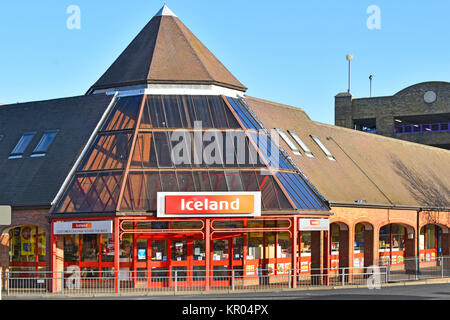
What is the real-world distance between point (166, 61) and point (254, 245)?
10090 mm

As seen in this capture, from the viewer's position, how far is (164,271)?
105ft

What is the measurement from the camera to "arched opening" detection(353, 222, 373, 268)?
40594mm

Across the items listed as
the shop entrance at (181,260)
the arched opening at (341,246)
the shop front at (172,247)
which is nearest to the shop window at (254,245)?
the shop front at (172,247)

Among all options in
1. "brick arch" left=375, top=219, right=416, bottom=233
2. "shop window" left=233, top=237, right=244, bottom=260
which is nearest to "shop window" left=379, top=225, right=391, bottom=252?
"brick arch" left=375, top=219, right=416, bottom=233

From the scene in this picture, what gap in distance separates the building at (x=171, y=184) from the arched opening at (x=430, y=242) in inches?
320

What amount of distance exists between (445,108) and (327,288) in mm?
39145

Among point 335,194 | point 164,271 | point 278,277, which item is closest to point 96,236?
point 164,271

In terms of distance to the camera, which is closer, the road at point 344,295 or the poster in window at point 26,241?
the road at point 344,295

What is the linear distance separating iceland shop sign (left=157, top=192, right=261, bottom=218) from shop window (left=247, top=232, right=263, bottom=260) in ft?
10.8

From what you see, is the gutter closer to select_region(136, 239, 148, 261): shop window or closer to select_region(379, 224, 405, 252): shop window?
select_region(379, 224, 405, 252): shop window

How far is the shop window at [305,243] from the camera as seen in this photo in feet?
126

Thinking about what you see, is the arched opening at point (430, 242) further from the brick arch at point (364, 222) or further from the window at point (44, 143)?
the window at point (44, 143)
